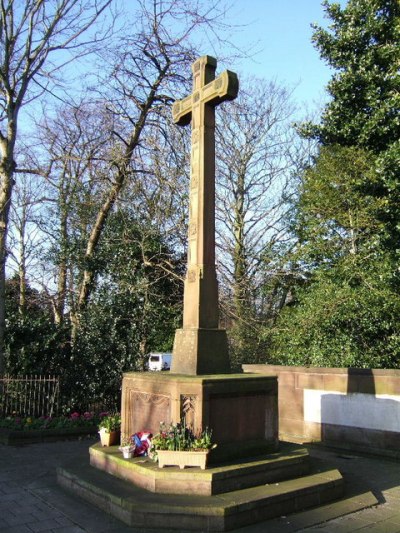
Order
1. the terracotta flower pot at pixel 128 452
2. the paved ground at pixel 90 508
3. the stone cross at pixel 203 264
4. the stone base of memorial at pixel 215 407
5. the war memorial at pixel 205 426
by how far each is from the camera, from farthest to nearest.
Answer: the stone cross at pixel 203 264 → the terracotta flower pot at pixel 128 452 → the stone base of memorial at pixel 215 407 → the war memorial at pixel 205 426 → the paved ground at pixel 90 508

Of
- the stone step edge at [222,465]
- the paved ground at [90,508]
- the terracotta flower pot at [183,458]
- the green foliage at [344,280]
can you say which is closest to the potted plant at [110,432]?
the stone step edge at [222,465]

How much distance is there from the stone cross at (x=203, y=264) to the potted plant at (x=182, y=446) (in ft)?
2.79

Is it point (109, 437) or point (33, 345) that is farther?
point (33, 345)

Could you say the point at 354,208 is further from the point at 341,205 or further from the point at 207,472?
the point at 207,472

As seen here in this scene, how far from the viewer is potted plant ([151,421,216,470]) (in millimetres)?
5570

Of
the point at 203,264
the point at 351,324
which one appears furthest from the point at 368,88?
the point at 203,264

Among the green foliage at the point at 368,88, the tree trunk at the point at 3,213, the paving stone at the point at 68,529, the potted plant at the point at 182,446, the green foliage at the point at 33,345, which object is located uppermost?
the green foliage at the point at 368,88

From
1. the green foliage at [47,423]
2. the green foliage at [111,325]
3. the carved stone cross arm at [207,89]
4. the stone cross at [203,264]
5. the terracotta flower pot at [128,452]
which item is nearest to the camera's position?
the terracotta flower pot at [128,452]

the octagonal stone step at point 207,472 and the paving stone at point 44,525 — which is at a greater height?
the octagonal stone step at point 207,472

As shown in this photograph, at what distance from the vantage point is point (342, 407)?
30.5 ft

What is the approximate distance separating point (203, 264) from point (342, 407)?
4.48 meters

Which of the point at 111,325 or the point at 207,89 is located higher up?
the point at 207,89

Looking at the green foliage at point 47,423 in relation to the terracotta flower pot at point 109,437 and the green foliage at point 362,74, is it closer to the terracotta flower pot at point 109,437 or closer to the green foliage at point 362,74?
the terracotta flower pot at point 109,437

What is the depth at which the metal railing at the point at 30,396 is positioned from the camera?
12242 mm
